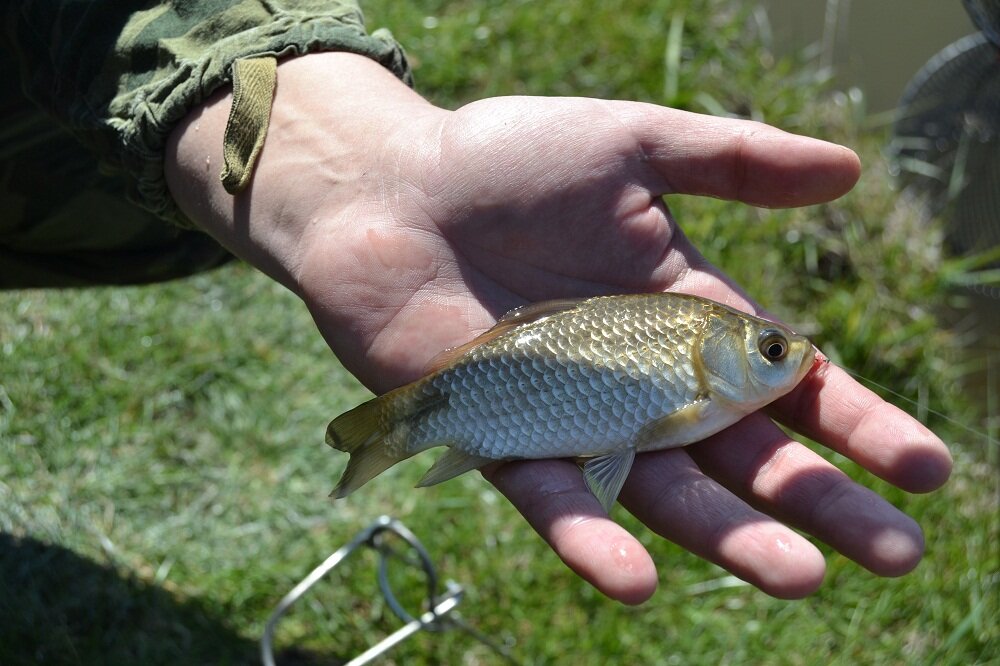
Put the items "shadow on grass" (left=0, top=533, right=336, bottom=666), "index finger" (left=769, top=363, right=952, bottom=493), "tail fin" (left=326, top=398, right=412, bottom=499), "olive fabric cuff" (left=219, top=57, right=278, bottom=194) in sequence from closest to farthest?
"index finger" (left=769, top=363, right=952, bottom=493) → "tail fin" (left=326, top=398, right=412, bottom=499) → "olive fabric cuff" (left=219, top=57, right=278, bottom=194) → "shadow on grass" (left=0, top=533, right=336, bottom=666)

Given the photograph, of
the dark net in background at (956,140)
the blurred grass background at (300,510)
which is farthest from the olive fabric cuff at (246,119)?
the dark net in background at (956,140)

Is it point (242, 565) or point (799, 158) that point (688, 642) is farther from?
point (799, 158)

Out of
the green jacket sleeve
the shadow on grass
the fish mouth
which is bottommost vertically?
the shadow on grass

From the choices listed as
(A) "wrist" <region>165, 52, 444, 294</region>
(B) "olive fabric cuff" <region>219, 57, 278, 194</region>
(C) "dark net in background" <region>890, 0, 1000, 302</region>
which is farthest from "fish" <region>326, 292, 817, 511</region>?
(C) "dark net in background" <region>890, 0, 1000, 302</region>

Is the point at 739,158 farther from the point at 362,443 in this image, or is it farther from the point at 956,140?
the point at 956,140

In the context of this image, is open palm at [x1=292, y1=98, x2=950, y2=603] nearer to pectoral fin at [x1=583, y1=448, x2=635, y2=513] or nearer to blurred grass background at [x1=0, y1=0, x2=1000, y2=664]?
pectoral fin at [x1=583, y1=448, x2=635, y2=513]

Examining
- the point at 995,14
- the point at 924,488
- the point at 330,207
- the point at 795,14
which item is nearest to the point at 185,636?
the point at 330,207
